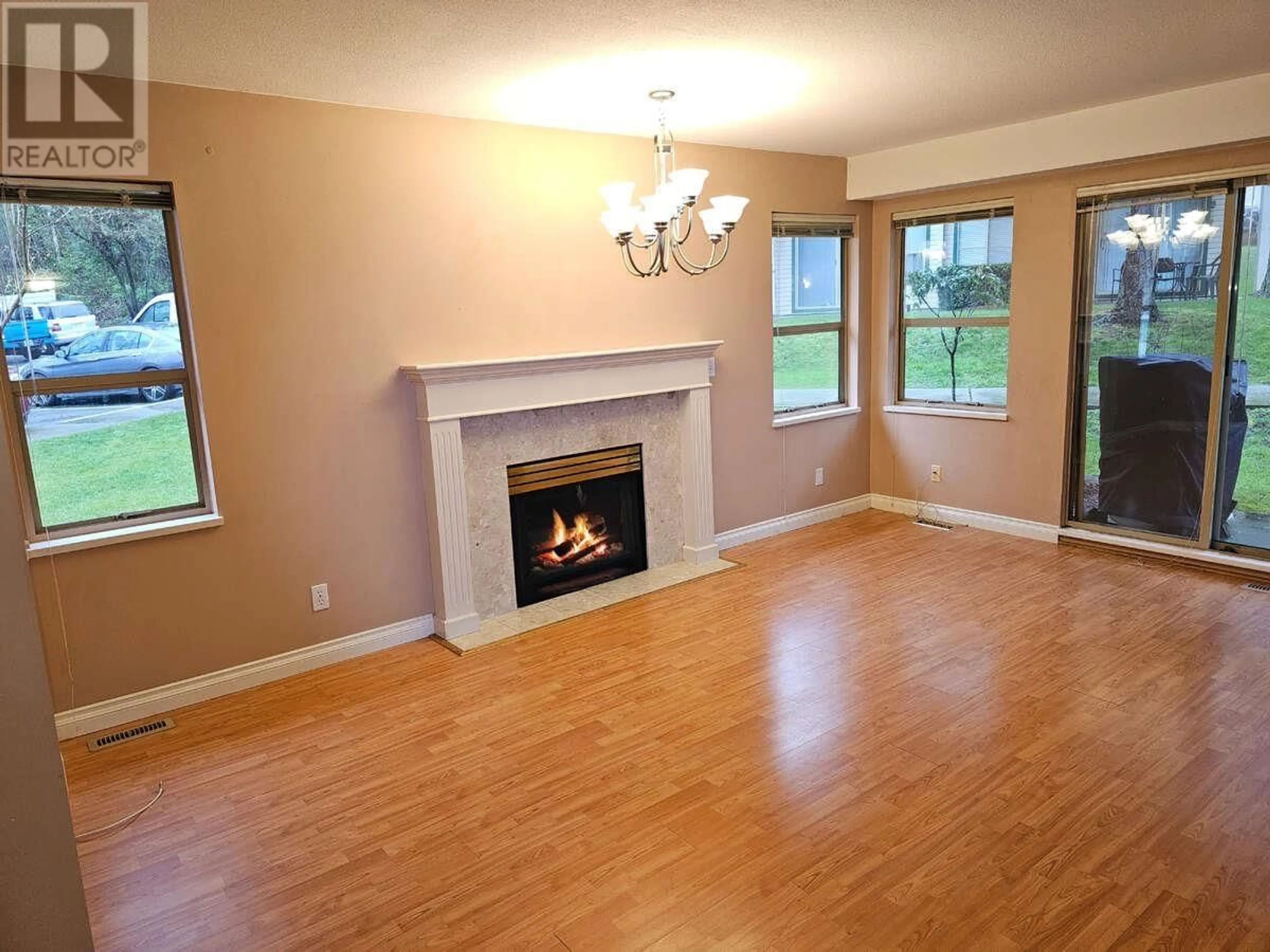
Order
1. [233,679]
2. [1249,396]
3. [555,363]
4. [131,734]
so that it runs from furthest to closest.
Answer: [1249,396] → [555,363] → [233,679] → [131,734]

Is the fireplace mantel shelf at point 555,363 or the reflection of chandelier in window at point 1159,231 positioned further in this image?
the reflection of chandelier in window at point 1159,231

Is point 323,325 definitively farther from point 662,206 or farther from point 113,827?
point 113,827

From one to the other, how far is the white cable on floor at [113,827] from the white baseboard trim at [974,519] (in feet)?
16.0

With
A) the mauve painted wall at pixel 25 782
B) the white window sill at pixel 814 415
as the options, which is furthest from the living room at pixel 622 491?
the white window sill at pixel 814 415

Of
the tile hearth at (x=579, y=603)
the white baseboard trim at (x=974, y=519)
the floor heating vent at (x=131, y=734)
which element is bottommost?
the floor heating vent at (x=131, y=734)

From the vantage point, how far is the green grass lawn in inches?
125

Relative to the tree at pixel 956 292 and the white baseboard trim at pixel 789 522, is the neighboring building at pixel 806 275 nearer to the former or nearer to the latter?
the tree at pixel 956 292

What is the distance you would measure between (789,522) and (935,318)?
1.72 metres

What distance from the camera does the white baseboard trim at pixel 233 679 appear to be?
10.7 ft

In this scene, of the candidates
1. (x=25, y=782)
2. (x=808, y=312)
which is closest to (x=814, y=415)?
(x=808, y=312)

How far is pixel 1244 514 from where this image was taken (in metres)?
4.46

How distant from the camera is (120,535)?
10.6 ft

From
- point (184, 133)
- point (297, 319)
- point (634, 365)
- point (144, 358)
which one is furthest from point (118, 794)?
point (634, 365)

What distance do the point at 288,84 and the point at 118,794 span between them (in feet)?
8.92
